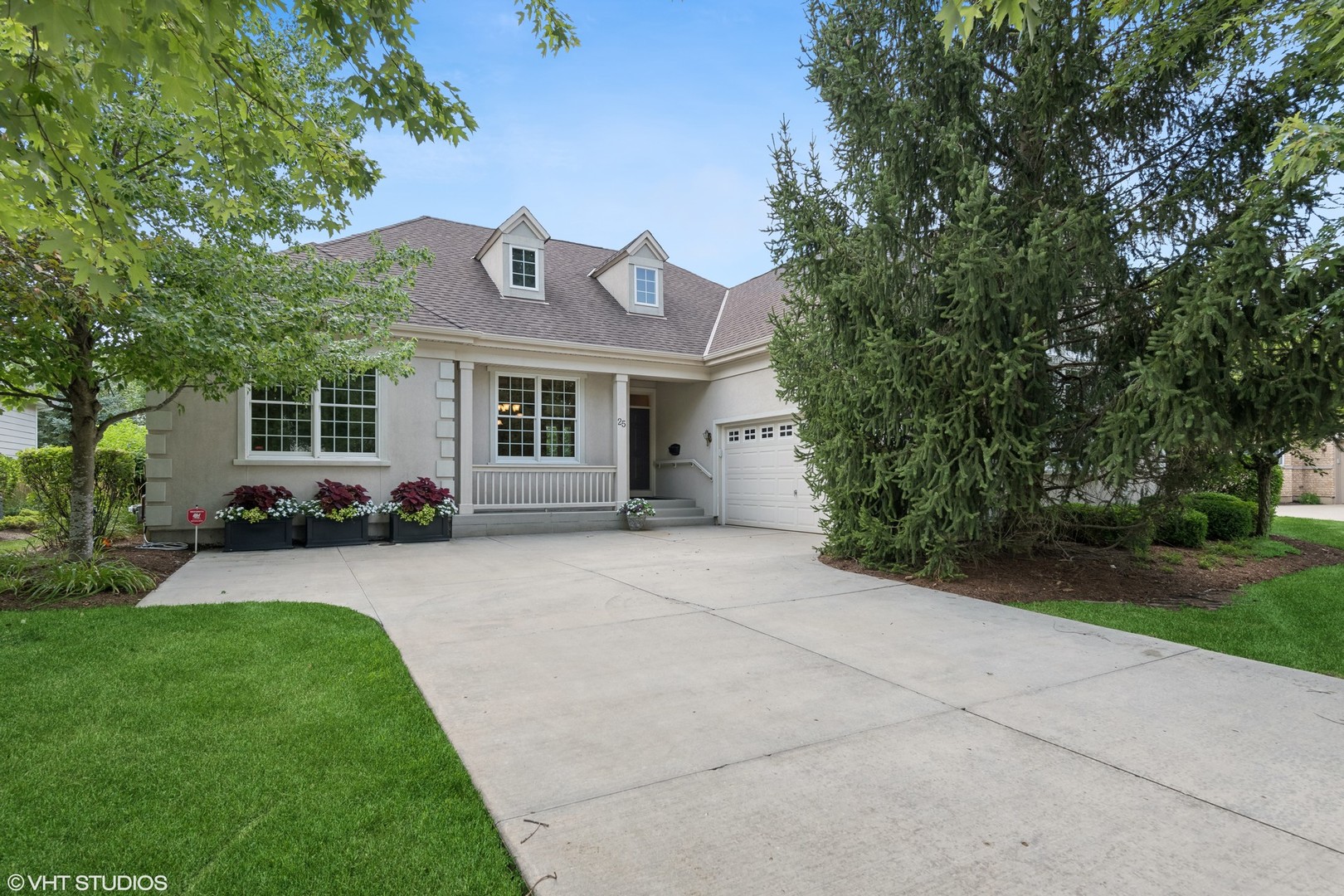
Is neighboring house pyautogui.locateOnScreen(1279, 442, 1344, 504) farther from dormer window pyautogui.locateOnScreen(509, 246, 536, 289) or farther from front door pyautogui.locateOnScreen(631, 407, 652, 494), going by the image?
dormer window pyautogui.locateOnScreen(509, 246, 536, 289)

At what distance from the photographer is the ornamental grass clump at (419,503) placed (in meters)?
10.5

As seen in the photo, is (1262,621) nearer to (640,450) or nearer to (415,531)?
Answer: (415,531)

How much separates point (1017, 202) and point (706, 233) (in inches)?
551

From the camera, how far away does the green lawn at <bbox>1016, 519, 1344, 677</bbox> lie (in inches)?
168

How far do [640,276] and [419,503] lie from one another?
735cm

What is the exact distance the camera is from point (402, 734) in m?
2.89

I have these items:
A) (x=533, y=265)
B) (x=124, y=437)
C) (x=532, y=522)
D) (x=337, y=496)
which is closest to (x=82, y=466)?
(x=337, y=496)

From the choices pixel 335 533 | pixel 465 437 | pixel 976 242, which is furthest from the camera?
pixel 465 437

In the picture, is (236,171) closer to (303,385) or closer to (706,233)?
(303,385)

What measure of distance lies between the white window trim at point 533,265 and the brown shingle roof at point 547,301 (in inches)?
12.7

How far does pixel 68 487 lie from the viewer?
31.0ft

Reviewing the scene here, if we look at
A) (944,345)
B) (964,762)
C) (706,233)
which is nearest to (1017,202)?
(944,345)

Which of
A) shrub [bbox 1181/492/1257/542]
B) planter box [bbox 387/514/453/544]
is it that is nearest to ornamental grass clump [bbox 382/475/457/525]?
planter box [bbox 387/514/453/544]

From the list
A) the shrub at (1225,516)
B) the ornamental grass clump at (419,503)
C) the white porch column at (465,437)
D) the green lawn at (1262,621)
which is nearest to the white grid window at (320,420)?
the ornamental grass clump at (419,503)
